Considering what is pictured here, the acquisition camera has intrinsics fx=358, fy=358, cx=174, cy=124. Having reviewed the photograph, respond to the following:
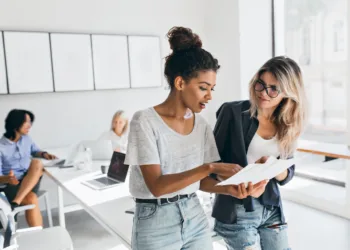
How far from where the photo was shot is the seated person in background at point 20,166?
3.19m

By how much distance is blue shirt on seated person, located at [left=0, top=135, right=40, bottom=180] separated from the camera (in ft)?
11.0

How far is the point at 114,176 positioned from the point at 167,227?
5.09 feet

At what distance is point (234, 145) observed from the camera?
1.45 metres

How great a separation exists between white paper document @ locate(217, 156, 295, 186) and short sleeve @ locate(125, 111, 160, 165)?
25 cm

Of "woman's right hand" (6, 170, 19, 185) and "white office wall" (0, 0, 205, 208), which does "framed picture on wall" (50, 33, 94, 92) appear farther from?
"woman's right hand" (6, 170, 19, 185)

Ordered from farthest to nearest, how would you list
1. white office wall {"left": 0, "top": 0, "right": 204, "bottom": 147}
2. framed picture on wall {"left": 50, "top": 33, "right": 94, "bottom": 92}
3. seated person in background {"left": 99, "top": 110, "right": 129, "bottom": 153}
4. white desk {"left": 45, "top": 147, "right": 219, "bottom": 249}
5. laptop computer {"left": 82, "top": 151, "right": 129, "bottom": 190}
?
framed picture on wall {"left": 50, "top": 33, "right": 94, "bottom": 92}
white office wall {"left": 0, "top": 0, "right": 204, "bottom": 147}
seated person in background {"left": 99, "top": 110, "right": 129, "bottom": 153}
laptop computer {"left": 82, "top": 151, "right": 129, "bottom": 190}
white desk {"left": 45, "top": 147, "right": 219, "bottom": 249}

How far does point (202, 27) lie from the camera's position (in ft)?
17.0

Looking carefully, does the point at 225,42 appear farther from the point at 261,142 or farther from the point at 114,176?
the point at 261,142

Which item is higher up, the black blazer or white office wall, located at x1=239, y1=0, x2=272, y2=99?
white office wall, located at x1=239, y1=0, x2=272, y2=99

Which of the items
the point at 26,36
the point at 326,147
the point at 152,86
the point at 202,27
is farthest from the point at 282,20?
the point at 26,36

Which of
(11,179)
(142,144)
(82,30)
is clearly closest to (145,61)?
(82,30)

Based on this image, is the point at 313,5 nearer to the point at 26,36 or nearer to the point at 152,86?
the point at 152,86

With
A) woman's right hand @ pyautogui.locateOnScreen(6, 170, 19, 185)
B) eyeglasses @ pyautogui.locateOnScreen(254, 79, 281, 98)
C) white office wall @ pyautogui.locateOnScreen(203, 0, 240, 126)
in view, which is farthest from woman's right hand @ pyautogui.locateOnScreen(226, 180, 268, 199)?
white office wall @ pyautogui.locateOnScreen(203, 0, 240, 126)

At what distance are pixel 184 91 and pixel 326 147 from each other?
193 centimetres
